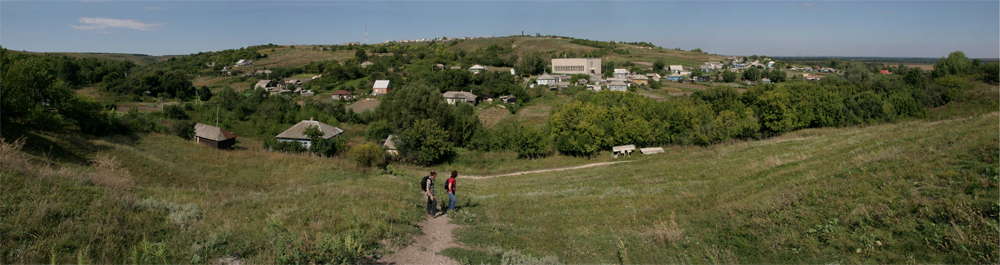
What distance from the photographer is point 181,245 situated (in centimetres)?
802

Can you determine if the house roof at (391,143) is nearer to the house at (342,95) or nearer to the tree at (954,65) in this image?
the house at (342,95)

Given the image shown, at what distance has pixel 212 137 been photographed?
43.7 m

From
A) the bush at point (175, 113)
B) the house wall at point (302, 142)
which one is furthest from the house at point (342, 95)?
the house wall at point (302, 142)

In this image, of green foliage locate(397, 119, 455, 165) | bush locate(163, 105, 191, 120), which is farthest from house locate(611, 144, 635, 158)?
bush locate(163, 105, 191, 120)

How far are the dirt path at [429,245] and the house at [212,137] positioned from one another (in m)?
39.6

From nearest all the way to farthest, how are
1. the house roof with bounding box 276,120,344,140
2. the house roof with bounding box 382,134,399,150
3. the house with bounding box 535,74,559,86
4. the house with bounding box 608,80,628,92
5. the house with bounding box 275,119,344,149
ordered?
the house roof with bounding box 382,134,399,150 → the house with bounding box 275,119,344,149 → the house roof with bounding box 276,120,344,140 → the house with bounding box 608,80,628,92 → the house with bounding box 535,74,559,86

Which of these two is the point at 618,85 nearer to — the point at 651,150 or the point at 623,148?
the point at 623,148

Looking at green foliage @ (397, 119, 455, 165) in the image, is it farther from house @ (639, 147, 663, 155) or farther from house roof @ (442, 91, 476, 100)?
house roof @ (442, 91, 476, 100)

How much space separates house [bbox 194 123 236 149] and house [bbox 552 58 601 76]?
317 ft

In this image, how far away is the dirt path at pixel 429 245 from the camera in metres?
8.62

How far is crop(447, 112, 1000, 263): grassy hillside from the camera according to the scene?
7809 millimetres

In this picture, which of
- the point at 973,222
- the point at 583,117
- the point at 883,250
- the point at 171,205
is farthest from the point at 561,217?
the point at 583,117

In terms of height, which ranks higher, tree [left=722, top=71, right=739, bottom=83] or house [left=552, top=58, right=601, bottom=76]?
house [left=552, top=58, right=601, bottom=76]

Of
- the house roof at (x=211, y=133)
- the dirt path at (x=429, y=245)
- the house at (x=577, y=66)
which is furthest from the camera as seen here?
the house at (x=577, y=66)
